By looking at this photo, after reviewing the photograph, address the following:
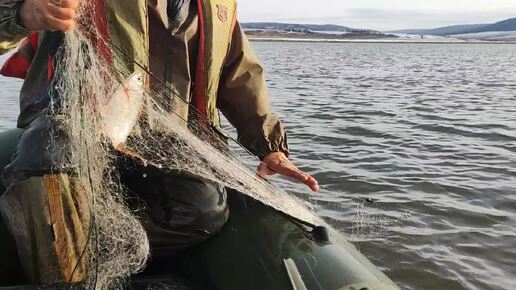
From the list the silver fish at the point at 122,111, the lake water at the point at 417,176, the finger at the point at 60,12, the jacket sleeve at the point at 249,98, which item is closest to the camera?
the finger at the point at 60,12

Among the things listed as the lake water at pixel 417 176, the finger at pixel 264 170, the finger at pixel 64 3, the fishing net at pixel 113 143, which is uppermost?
the finger at pixel 64 3

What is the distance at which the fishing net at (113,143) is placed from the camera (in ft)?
7.98

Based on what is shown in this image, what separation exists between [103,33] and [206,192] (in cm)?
93

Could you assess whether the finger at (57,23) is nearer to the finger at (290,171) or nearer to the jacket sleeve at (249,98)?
the jacket sleeve at (249,98)

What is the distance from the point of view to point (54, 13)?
226cm

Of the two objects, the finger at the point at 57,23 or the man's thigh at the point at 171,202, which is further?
the man's thigh at the point at 171,202

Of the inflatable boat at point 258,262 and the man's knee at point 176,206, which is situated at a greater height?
the man's knee at point 176,206

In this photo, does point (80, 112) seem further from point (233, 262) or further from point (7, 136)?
point (7, 136)

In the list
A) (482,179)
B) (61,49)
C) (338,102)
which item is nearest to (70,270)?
(61,49)

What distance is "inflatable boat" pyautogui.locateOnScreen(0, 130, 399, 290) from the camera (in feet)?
8.32

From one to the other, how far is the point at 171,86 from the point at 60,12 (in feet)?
3.18

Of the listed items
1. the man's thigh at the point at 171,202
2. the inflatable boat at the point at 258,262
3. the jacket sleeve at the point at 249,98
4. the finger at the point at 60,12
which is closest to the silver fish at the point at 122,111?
the man's thigh at the point at 171,202

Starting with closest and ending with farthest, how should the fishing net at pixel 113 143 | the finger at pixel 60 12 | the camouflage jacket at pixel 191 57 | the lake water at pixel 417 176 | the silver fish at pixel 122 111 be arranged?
1. the finger at pixel 60 12
2. the fishing net at pixel 113 143
3. the silver fish at pixel 122 111
4. the camouflage jacket at pixel 191 57
5. the lake water at pixel 417 176

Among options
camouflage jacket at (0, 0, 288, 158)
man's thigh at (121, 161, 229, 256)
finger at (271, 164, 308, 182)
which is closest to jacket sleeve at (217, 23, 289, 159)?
camouflage jacket at (0, 0, 288, 158)
